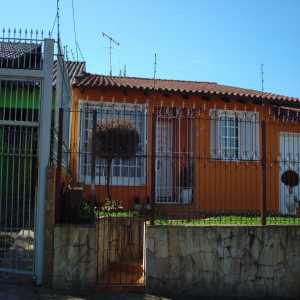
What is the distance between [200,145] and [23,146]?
254 inches

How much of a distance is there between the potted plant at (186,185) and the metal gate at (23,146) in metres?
5.35

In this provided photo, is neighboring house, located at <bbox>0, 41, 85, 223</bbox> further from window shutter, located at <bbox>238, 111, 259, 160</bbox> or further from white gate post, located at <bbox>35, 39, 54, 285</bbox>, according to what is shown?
window shutter, located at <bbox>238, 111, 259, 160</bbox>

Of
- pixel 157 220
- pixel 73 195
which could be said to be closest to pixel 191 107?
pixel 157 220

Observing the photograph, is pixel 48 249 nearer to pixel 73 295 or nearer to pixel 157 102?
pixel 73 295

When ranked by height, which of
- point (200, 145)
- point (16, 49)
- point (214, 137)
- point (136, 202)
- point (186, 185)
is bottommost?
point (136, 202)

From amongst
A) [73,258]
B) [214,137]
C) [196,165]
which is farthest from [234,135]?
[73,258]

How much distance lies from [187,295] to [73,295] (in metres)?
1.73

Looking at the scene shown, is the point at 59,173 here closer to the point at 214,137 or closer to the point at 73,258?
the point at 73,258

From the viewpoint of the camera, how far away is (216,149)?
44.5 ft

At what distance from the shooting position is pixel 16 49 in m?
8.52

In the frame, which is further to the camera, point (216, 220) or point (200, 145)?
point (200, 145)

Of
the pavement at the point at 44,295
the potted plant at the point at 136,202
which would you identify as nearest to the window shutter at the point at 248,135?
the potted plant at the point at 136,202

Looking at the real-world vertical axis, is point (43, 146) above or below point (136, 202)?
above

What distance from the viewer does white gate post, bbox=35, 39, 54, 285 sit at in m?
7.94
